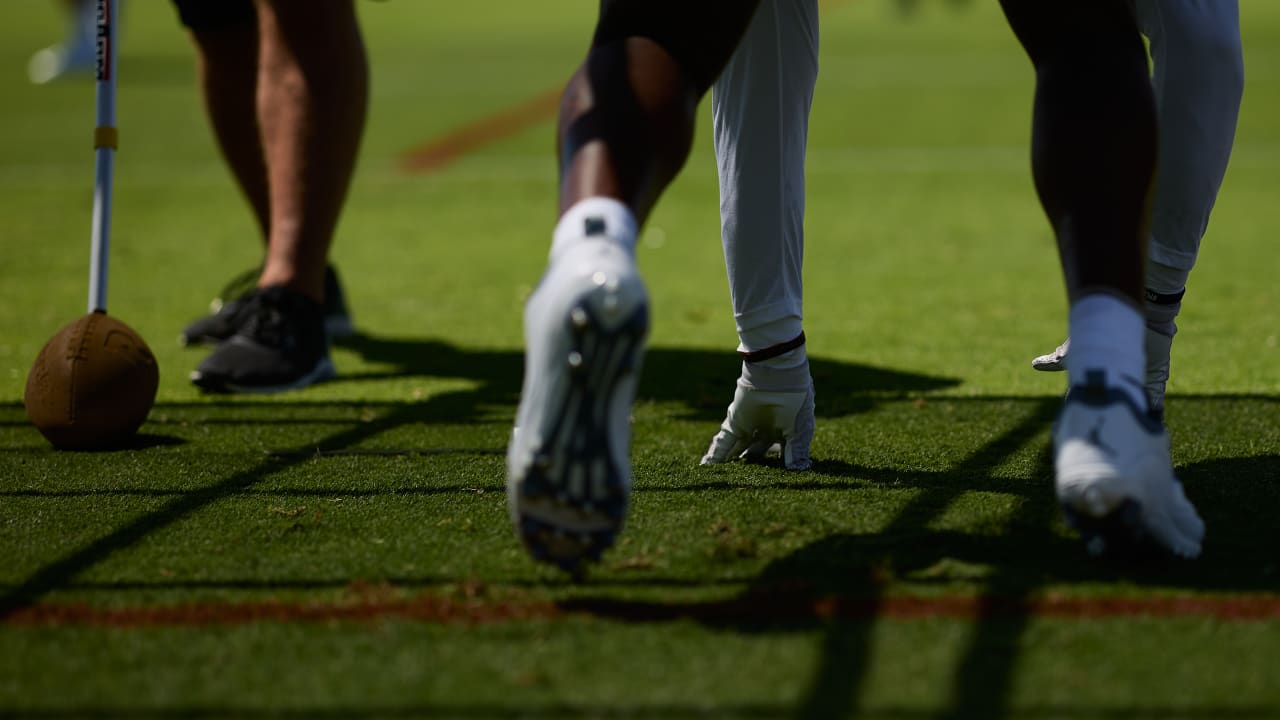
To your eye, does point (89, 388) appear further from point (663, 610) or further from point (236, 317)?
point (663, 610)

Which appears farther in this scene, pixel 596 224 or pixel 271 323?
pixel 271 323

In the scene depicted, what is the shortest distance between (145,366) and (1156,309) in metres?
1.77

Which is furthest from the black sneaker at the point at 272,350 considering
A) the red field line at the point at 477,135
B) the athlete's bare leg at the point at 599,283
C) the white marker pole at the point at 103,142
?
the red field line at the point at 477,135

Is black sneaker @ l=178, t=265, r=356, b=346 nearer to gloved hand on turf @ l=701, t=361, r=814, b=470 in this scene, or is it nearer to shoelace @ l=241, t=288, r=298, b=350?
shoelace @ l=241, t=288, r=298, b=350

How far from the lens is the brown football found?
2.53 meters

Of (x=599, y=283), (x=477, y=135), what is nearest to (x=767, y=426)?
(x=599, y=283)

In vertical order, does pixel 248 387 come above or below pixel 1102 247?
below

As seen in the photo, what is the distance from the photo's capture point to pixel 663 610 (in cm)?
161

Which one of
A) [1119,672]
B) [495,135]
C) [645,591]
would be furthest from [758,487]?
[495,135]

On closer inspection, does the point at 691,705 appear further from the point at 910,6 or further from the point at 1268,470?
the point at 910,6

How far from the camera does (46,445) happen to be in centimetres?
266

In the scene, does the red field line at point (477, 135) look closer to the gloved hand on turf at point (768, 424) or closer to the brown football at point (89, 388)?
the brown football at point (89, 388)

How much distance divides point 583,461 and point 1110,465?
0.57 meters

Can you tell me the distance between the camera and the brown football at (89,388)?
253 cm
